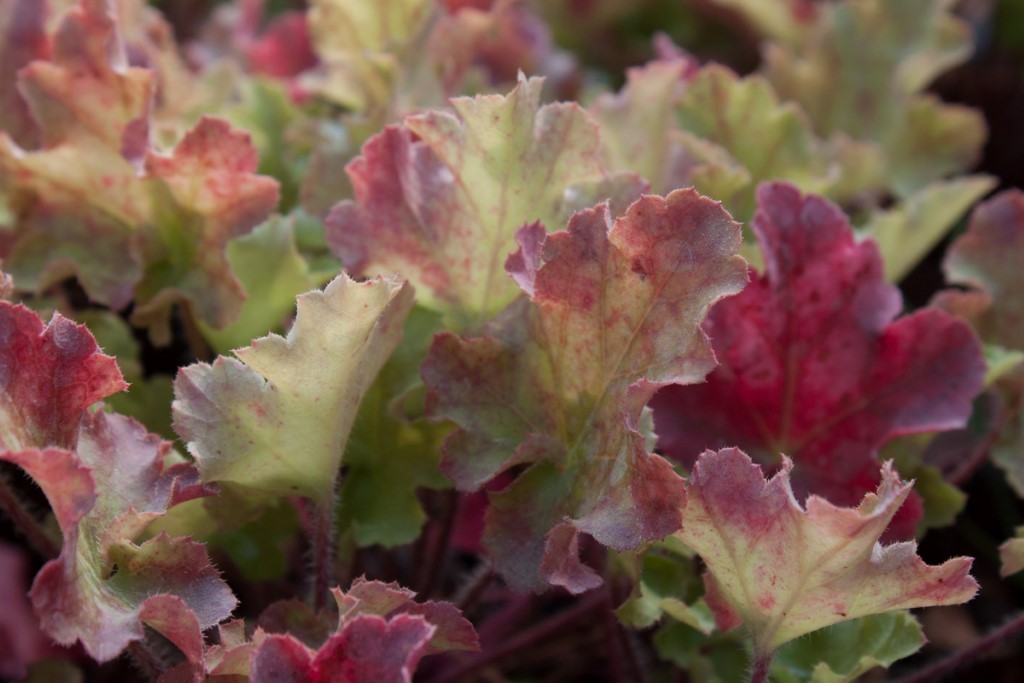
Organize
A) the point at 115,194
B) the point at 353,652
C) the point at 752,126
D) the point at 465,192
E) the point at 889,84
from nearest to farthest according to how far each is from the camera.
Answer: the point at 353,652 → the point at 465,192 → the point at 115,194 → the point at 752,126 → the point at 889,84

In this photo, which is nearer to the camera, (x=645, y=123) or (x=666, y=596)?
(x=666, y=596)

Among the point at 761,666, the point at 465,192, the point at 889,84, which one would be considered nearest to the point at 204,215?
the point at 465,192

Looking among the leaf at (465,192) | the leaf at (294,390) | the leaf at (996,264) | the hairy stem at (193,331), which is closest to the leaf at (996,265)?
the leaf at (996,264)

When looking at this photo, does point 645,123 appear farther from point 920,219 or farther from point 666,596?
point 666,596

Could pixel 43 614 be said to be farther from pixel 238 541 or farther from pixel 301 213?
pixel 301 213

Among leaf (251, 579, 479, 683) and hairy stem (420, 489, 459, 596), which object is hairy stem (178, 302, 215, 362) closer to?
hairy stem (420, 489, 459, 596)

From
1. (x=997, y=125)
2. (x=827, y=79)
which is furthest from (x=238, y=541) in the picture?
(x=997, y=125)

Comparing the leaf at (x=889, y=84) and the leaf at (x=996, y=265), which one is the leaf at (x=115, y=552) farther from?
the leaf at (x=889, y=84)
